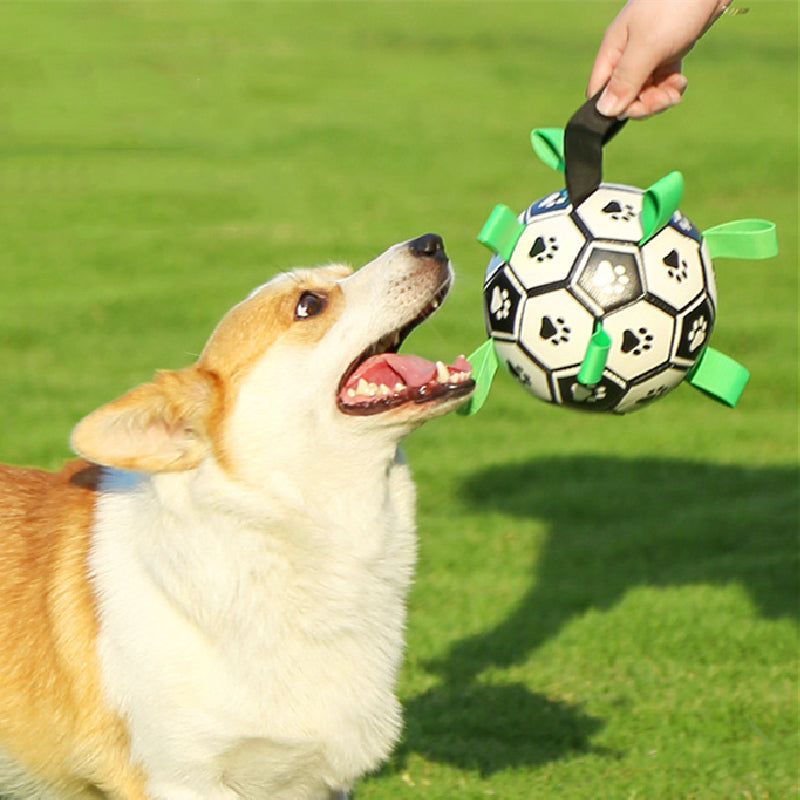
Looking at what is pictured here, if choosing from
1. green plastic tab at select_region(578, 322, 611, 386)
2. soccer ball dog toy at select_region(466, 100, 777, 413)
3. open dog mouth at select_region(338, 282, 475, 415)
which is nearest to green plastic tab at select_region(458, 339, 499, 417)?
soccer ball dog toy at select_region(466, 100, 777, 413)

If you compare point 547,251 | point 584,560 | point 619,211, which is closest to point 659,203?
point 619,211

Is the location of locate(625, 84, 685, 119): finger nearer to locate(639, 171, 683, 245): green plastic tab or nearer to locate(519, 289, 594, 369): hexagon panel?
locate(639, 171, 683, 245): green plastic tab

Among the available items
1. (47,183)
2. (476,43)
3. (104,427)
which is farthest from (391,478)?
(476,43)

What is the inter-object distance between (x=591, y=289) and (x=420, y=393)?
84cm

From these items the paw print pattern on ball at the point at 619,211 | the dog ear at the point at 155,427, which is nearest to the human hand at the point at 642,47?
the paw print pattern on ball at the point at 619,211

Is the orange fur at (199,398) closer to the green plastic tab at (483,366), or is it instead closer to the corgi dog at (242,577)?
the corgi dog at (242,577)

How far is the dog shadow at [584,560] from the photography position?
5000 mm

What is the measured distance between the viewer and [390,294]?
3.91 meters

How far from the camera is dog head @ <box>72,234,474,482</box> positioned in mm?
3672

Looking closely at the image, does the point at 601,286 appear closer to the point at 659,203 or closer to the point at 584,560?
the point at 659,203

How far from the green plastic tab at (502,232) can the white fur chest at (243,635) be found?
982mm

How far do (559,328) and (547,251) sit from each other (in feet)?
0.85

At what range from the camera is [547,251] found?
4.33 meters

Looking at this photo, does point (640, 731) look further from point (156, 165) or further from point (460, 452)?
A: point (156, 165)
